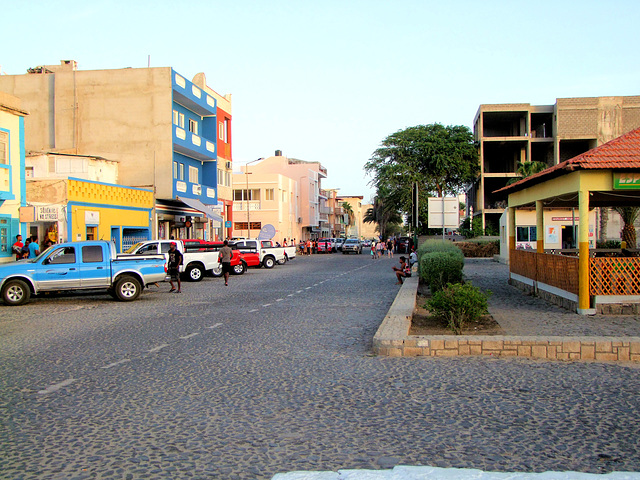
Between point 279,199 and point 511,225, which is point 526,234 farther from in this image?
point 279,199

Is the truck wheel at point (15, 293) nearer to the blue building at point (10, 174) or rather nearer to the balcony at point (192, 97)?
the blue building at point (10, 174)

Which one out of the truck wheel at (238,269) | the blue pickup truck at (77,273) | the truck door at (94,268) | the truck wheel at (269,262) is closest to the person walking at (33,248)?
the blue pickup truck at (77,273)

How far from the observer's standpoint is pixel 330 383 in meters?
7.33

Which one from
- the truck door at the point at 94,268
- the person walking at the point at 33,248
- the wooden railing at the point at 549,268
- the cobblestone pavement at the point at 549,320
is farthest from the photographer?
the person walking at the point at 33,248

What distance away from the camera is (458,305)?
10555mm

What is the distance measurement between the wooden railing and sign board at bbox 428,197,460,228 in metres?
5.59

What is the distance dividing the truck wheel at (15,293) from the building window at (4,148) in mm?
7521

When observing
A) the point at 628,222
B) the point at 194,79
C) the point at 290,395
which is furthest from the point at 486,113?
the point at 290,395

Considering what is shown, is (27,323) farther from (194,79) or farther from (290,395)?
(194,79)

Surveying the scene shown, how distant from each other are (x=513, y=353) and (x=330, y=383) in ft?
9.84

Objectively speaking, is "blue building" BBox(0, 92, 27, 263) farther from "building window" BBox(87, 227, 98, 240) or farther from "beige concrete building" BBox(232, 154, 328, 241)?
"beige concrete building" BBox(232, 154, 328, 241)

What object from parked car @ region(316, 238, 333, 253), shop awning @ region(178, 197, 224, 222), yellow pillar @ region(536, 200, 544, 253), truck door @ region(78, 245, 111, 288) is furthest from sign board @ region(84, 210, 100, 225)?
parked car @ region(316, 238, 333, 253)

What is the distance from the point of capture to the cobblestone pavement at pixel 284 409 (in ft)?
15.5

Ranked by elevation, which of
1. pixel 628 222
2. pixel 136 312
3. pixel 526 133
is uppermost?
pixel 526 133
